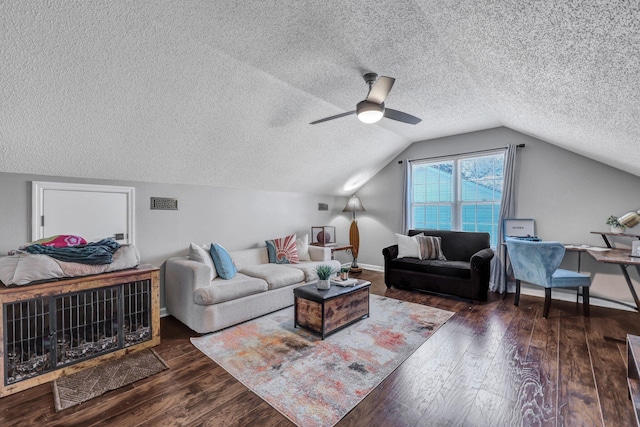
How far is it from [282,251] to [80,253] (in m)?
2.42

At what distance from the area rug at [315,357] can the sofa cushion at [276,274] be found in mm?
369

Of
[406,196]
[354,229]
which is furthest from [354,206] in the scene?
[406,196]

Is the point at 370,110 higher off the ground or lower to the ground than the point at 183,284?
higher

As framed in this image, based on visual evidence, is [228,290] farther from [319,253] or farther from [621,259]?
[621,259]

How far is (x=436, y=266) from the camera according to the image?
13.6 ft

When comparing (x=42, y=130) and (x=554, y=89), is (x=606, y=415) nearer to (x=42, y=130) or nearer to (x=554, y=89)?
(x=554, y=89)

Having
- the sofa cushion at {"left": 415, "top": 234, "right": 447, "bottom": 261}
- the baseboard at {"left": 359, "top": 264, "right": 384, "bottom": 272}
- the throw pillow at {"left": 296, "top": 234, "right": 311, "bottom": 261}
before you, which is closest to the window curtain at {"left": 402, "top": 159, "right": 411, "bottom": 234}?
the sofa cushion at {"left": 415, "top": 234, "right": 447, "bottom": 261}

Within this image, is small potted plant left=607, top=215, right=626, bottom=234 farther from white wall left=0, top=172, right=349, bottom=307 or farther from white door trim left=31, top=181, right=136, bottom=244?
white door trim left=31, top=181, right=136, bottom=244

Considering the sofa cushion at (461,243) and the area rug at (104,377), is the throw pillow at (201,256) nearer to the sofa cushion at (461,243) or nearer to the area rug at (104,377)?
the area rug at (104,377)

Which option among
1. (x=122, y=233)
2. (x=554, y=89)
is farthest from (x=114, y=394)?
(x=554, y=89)

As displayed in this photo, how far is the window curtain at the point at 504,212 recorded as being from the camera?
4309mm

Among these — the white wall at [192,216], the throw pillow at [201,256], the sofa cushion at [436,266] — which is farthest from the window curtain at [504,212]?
the throw pillow at [201,256]

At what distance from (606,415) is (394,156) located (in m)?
4.65

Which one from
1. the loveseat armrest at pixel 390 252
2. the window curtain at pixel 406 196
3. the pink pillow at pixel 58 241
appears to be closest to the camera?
the pink pillow at pixel 58 241
